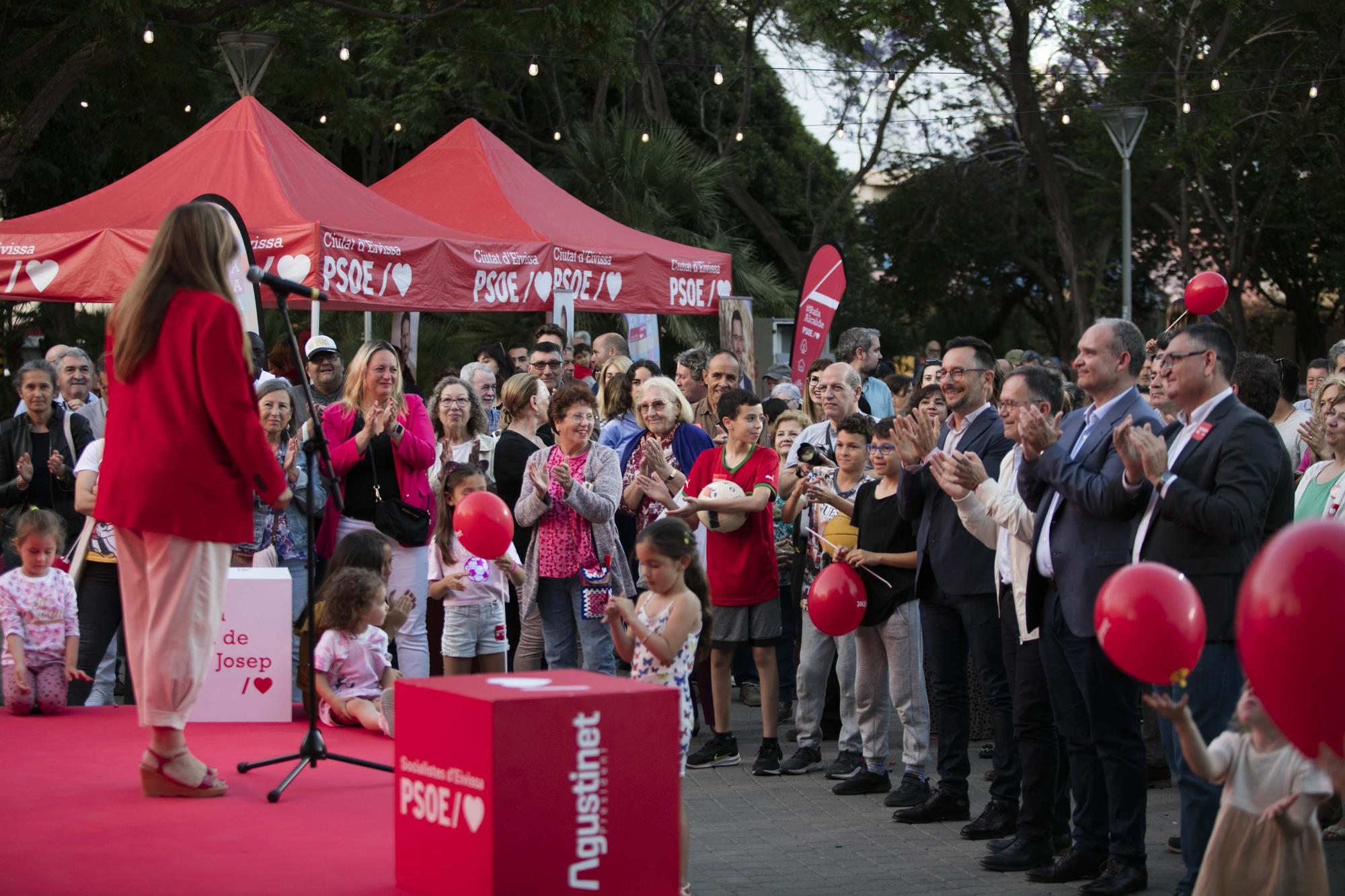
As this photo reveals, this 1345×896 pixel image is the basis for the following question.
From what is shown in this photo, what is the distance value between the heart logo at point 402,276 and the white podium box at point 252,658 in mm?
4452

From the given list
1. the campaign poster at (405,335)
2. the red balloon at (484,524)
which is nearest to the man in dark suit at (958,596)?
the red balloon at (484,524)

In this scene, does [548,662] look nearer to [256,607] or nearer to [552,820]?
[256,607]

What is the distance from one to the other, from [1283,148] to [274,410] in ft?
72.8

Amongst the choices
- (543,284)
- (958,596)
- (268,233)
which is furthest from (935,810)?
(543,284)

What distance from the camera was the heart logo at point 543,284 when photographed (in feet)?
39.3

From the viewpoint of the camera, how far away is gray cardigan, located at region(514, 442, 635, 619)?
7699 mm

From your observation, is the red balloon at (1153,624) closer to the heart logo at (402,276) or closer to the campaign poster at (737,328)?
the heart logo at (402,276)

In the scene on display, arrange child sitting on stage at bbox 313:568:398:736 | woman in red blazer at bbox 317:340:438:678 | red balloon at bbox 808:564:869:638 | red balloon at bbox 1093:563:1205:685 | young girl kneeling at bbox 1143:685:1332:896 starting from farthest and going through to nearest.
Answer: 1. woman in red blazer at bbox 317:340:438:678
2. red balloon at bbox 808:564:869:638
3. child sitting on stage at bbox 313:568:398:736
4. young girl kneeling at bbox 1143:685:1332:896
5. red balloon at bbox 1093:563:1205:685

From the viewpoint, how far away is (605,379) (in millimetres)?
10109

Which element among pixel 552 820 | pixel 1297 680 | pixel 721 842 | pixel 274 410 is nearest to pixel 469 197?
pixel 274 410

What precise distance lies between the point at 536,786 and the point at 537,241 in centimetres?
860

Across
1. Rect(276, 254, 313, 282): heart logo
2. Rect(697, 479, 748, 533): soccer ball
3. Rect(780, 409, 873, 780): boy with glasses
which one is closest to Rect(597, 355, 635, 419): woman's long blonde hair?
Rect(697, 479, 748, 533): soccer ball

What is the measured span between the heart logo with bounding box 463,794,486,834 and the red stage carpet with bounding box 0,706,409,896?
1.29 ft

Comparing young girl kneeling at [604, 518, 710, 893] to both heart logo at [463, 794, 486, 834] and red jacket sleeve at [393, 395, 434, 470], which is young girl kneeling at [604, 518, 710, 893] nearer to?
heart logo at [463, 794, 486, 834]
